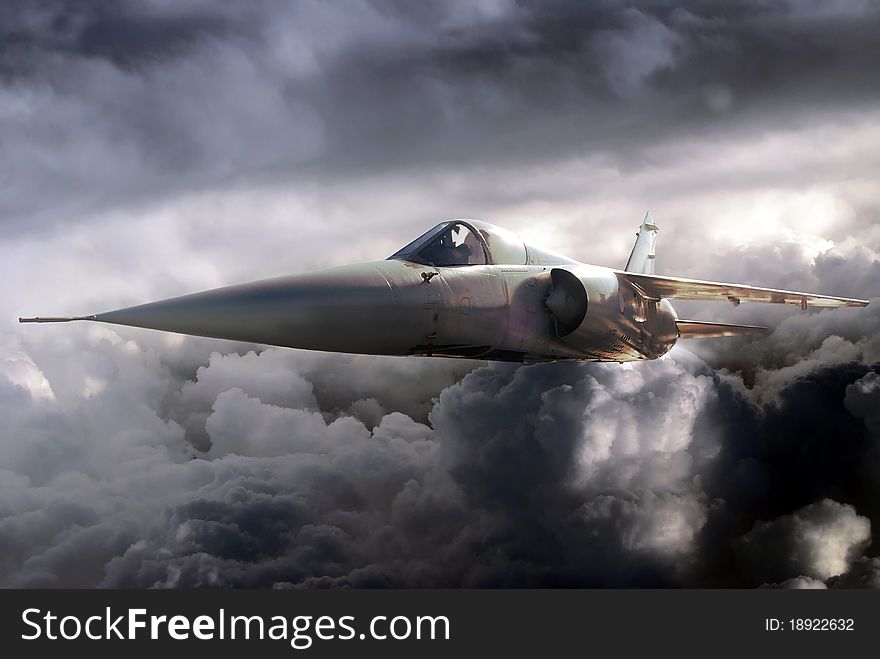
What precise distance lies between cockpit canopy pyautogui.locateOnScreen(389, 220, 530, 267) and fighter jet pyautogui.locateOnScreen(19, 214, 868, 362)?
3cm

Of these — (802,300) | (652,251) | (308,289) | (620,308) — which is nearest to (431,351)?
(308,289)

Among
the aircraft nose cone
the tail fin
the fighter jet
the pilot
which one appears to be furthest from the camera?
the tail fin

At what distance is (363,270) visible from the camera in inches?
720

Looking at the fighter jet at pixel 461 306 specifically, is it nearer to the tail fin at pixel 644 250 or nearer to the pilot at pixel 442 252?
the pilot at pixel 442 252

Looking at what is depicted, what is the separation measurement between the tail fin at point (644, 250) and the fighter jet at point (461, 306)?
12.2m

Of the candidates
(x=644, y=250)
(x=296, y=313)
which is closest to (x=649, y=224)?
(x=644, y=250)

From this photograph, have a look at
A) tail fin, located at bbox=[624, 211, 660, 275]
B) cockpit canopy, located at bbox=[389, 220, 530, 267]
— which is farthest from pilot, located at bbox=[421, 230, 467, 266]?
tail fin, located at bbox=[624, 211, 660, 275]

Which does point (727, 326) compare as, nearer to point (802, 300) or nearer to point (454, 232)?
point (802, 300)

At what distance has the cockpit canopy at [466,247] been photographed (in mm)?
20141

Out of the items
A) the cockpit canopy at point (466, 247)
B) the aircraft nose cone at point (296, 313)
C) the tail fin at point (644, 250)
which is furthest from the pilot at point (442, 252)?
the tail fin at point (644, 250)

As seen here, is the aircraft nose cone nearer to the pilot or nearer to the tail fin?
the pilot

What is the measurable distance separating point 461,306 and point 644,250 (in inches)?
891

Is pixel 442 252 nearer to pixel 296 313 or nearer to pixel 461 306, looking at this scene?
pixel 461 306

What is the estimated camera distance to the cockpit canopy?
793 inches
